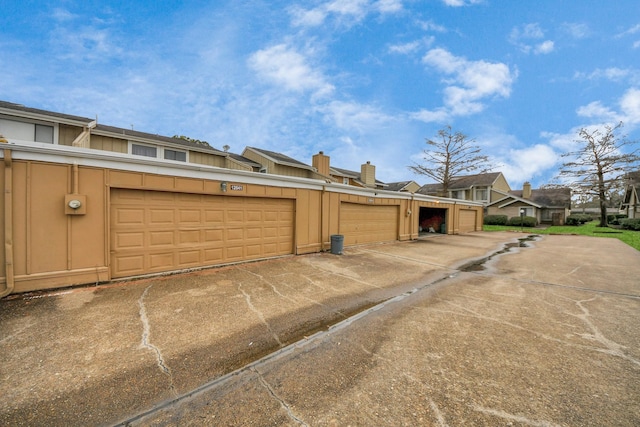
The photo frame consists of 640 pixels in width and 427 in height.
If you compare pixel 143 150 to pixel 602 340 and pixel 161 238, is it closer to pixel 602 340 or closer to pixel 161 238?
pixel 161 238

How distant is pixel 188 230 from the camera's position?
6973mm

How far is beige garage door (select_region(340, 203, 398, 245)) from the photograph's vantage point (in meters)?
11.6

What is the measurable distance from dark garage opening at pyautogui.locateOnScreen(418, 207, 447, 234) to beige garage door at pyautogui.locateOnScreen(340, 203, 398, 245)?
712cm

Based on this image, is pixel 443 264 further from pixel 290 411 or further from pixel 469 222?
pixel 469 222

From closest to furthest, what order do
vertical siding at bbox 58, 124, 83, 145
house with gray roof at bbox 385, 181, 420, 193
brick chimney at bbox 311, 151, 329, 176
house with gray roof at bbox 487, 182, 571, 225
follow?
vertical siding at bbox 58, 124, 83, 145, brick chimney at bbox 311, 151, 329, 176, house with gray roof at bbox 487, 182, 571, 225, house with gray roof at bbox 385, 181, 420, 193

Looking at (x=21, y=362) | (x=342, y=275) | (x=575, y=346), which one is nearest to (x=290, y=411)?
(x=21, y=362)

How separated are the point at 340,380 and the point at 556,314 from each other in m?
4.58

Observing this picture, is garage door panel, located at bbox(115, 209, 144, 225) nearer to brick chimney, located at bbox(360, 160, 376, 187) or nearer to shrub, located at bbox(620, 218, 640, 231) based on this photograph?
brick chimney, located at bbox(360, 160, 376, 187)

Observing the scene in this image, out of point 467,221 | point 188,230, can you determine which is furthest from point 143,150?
point 467,221

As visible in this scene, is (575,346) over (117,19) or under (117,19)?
under

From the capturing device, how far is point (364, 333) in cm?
364

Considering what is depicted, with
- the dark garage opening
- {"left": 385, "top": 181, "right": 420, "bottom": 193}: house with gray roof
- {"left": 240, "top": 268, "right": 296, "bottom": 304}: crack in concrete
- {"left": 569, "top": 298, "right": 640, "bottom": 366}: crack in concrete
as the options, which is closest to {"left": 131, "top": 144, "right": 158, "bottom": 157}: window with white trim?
{"left": 240, "top": 268, "right": 296, "bottom": 304}: crack in concrete

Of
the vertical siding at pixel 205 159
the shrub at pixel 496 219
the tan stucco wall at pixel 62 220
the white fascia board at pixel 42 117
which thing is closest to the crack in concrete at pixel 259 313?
the tan stucco wall at pixel 62 220

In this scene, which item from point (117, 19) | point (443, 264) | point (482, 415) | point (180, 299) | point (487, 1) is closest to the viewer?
point (482, 415)
